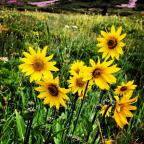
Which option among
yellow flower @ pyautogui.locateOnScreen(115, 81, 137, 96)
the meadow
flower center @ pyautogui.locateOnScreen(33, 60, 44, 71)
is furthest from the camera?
the meadow

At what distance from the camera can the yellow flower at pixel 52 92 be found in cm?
198

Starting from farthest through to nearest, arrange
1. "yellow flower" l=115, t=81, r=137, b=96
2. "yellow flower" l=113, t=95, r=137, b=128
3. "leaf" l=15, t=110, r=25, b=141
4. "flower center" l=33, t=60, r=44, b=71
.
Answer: "leaf" l=15, t=110, r=25, b=141 < "yellow flower" l=115, t=81, r=137, b=96 < "flower center" l=33, t=60, r=44, b=71 < "yellow flower" l=113, t=95, r=137, b=128

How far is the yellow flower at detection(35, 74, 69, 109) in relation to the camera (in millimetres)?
1981

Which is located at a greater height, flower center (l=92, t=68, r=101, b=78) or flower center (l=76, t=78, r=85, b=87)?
flower center (l=92, t=68, r=101, b=78)

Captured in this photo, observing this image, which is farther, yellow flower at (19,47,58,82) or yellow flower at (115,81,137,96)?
yellow flower at (115,81,137,96)

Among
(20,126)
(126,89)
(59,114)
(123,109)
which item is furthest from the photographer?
(59,114)

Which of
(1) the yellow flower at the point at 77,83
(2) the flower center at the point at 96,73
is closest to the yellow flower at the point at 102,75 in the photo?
(2) the flower center at the point at 96,73

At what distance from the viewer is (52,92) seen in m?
2.01

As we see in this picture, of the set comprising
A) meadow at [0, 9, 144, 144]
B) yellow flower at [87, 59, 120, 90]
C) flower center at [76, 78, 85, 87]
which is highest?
yellow flower at [87, 59, 120, 90]

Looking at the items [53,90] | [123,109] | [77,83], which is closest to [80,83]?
[77,83]

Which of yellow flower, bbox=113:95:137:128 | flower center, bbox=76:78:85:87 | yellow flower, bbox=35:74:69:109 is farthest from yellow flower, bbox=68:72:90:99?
yellow flower, bbox=113:95:137:128

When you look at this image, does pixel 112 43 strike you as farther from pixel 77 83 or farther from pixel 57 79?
pixel 57 79

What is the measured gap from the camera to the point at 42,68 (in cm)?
203

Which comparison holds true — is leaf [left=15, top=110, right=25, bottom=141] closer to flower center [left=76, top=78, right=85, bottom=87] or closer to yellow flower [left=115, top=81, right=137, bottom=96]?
flower center [left=76, top=78, right=85, bottom=87]
